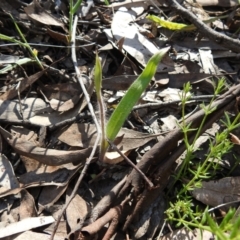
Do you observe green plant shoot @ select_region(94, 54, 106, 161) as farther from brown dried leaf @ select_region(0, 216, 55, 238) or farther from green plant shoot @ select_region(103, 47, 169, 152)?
brown dried leaf @ select_region(0, 216, 55, 238)

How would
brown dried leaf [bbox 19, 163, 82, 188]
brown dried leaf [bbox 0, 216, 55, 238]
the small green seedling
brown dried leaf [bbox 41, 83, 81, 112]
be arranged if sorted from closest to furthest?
the small green seedling, brown dried leaf [bbox 0, 216, 55, 238], brown dried leaf [bbox 19, 163, 82, 188], brown dried leaf [bbox 41, 83, 81, 112]

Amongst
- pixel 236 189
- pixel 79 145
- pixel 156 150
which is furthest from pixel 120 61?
pixel 236 189

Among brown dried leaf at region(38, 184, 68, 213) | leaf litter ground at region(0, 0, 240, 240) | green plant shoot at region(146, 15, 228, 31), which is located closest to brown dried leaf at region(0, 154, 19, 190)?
leaf litter ground at region(0, 0, 240, 240)

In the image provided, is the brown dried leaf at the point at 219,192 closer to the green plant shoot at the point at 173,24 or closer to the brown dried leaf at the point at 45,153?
the brown dried leaf at the point at 45,153

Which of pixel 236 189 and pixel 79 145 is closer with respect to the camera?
pixel 236 189

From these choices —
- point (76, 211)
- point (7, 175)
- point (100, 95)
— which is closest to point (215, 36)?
point (100, 95)

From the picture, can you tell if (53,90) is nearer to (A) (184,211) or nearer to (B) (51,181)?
(B) (51,181)
